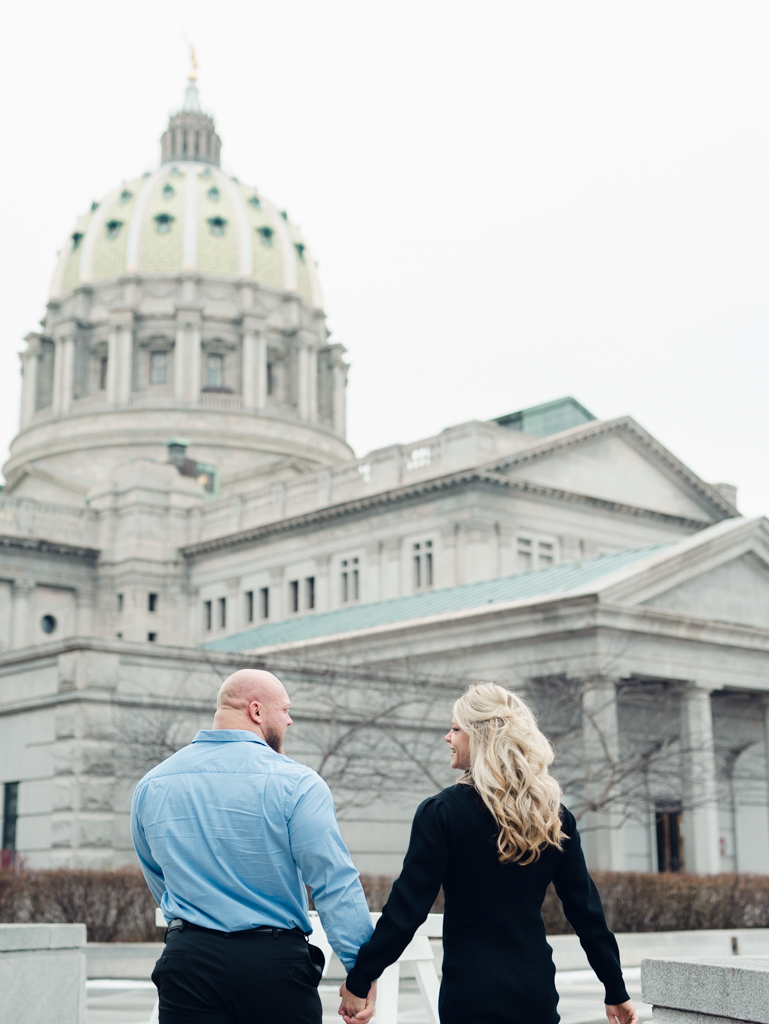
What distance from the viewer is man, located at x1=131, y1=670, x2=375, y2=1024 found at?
18.6ft

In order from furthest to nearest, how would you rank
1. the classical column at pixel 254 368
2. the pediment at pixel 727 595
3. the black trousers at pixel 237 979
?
the classical column at pixel 254 368
the pediment at pixel 727 595
the black trousers at pixel 237 979

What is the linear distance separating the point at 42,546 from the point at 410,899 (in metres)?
62.9

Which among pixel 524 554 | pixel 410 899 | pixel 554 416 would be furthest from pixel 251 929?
pixel 554 416

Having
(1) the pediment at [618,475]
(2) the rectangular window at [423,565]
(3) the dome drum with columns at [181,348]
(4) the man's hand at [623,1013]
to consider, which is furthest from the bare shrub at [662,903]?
(3) the dome drum with columns at [181,348]

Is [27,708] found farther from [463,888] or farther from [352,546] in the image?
[352,546]

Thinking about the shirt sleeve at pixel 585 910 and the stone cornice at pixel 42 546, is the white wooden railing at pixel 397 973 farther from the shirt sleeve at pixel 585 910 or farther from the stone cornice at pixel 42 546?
the stone cornice at pixel 42 546

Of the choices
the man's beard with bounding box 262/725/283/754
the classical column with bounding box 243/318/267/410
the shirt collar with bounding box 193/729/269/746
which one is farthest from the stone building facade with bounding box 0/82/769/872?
the shirt collar with bounding box 193/729/269/746

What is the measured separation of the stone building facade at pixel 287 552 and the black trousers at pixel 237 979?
19400 mm

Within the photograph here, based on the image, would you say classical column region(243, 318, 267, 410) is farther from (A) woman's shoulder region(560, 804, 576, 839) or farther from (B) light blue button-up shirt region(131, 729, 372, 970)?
(A) woman's shoulder region(560, 804, 576, 839)

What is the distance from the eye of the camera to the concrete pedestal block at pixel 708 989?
234 inches

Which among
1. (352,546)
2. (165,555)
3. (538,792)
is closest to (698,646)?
(352,546)

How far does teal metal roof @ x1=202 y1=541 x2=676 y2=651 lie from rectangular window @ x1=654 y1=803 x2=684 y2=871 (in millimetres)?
6581

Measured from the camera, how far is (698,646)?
34.2 metres

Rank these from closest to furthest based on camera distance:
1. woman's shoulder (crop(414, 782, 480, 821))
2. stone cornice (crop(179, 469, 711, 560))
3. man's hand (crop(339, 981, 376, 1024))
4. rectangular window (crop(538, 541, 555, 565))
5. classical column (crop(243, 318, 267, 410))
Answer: man's hand (crop(339, 981, 376, 1024)), woman's shoulder (crop(414, 782, 480, 821)), stone cornice (crop(179, 469, 711, 560)), rectangular window (crop(538, 541, 555, 565)), classical column (crop(243, 318, 267, 410))
